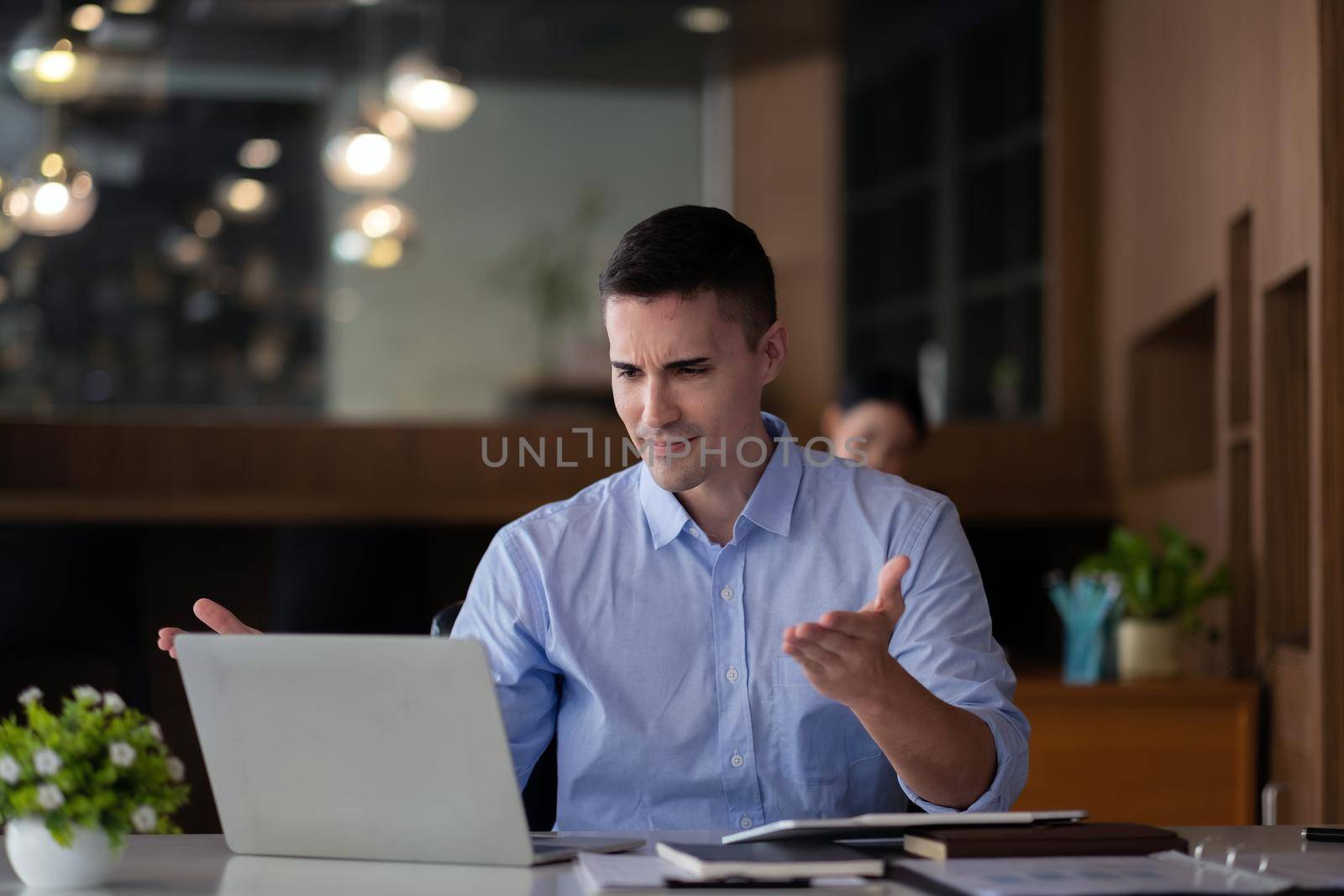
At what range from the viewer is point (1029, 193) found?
451cm

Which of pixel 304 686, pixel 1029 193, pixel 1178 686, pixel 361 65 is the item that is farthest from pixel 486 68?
pixel 304 686

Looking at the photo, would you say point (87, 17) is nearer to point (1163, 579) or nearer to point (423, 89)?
point (423, 89)

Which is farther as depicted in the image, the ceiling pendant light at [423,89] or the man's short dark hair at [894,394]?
the ceiling pendant light at [423,89]

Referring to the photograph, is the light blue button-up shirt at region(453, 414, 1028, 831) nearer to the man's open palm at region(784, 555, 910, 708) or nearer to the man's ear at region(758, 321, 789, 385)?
the man's ear at region(758, 321, 789, 385)

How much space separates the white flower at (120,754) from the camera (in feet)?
3.65

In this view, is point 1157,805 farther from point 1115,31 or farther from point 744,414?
point 1115,31

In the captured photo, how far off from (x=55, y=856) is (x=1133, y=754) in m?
2.33

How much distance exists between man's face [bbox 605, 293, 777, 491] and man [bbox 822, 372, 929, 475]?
4.48 feet

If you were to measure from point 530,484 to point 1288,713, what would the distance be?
6.24 feet

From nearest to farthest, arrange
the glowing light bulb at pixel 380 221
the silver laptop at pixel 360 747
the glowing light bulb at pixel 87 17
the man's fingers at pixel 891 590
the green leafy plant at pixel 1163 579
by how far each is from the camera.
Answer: the silver laptop at pixel 360 747, the man's fingers at pixel 891 590, the green leafy plant at pixel 1163 579, the glowing light bulb at pixel 87 17, the glowing light bulb at pixel 380 221

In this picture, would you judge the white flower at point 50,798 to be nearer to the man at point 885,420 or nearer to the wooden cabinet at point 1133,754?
the man at point 885,420

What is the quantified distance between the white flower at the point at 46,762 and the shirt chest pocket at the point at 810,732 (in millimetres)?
669

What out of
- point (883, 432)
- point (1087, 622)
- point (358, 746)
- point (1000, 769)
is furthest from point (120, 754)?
point (1087, 622)

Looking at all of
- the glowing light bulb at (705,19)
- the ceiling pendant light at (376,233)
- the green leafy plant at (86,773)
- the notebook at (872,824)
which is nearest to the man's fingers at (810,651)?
the notebook at (872,824)
